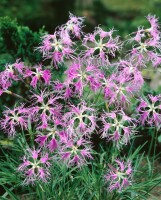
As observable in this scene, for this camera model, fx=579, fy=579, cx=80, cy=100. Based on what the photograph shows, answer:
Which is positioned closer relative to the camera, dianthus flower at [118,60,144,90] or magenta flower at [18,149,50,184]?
magenta flower at [18,149,50,184]

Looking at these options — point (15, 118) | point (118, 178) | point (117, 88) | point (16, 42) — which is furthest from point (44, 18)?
point (118, 178)

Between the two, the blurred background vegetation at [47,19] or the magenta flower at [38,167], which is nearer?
the magenta flower at [38,167]

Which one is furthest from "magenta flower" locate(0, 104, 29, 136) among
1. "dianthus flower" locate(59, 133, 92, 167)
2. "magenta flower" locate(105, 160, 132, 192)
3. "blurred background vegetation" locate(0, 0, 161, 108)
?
"blurred background vegetation" locate(0, 0, 161, 108)

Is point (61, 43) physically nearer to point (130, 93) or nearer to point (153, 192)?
point (130, 93)

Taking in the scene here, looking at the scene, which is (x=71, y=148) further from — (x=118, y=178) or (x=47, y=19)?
(x=47, y=19)

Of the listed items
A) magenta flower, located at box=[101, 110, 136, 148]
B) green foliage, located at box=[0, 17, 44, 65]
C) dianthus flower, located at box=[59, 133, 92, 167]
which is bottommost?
dianthus flower, located at box=[59, 133, 92, 167]

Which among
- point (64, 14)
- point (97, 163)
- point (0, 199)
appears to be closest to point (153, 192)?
point (97, 163)

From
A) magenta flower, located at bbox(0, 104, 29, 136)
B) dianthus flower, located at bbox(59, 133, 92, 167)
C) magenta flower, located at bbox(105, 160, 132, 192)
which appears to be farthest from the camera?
magenta flower, located at bbox(0, 104, 29, 136)

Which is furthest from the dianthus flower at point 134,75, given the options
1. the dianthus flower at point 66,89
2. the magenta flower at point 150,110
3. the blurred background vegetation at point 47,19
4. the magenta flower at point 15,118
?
the magenta flower at point 15,118

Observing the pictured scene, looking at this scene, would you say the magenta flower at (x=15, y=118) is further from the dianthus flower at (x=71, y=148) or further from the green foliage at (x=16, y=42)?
the green foliage at (x=16, y=42)

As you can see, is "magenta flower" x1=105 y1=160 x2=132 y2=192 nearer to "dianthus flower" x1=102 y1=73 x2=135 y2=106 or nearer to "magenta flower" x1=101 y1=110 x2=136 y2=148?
"magenta flower" x1=101 y1=110 x2=136 y2=148

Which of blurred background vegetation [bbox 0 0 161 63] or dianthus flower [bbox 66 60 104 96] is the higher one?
blurred background vegetation [bbox 0 0 161 63]

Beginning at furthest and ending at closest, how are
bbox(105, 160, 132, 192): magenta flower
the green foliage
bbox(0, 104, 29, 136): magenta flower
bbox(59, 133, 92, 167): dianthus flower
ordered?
the green foliage
bbox(0, 104, 29, 136): magenta flower
bbox(105, 160, 132, 192): magenta flower
bbox(59, 133, 92, 167): dianthus flower
